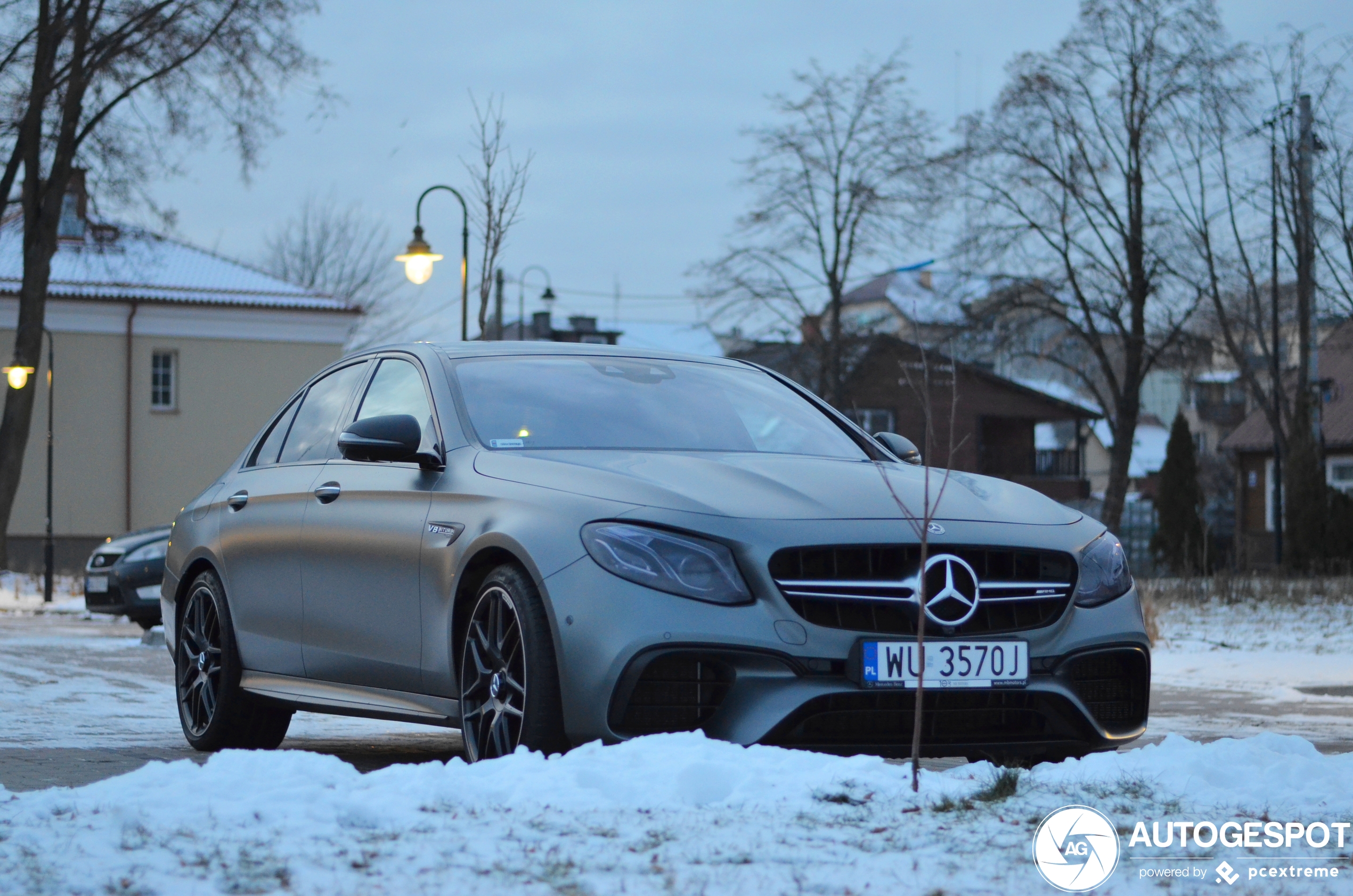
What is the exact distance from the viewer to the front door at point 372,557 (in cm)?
598

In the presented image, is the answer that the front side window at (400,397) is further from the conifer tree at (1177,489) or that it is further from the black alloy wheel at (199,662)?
the conifer tree at (1177,489)

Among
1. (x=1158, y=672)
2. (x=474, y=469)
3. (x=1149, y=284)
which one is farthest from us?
(x=1149, y=284)

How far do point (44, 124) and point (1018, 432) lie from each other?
1701 inches

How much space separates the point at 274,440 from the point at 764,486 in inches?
123

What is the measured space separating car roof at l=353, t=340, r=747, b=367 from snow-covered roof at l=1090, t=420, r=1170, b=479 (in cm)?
9228

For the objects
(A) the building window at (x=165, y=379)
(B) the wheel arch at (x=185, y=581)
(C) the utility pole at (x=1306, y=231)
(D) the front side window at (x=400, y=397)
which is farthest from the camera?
(A) the building window at (x=165, y=379)

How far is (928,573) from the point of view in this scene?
17.0 ft

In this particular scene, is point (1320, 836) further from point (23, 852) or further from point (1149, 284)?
point (1149, 284)

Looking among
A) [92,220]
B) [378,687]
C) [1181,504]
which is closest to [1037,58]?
[1181,504]

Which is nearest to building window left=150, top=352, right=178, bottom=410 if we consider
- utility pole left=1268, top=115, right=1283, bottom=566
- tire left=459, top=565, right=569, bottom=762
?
utility pole left=1268, top=115, right=1283, bottom=566

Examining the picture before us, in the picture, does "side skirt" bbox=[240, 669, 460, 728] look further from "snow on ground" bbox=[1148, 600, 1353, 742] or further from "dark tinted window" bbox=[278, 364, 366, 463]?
"snow on ground" bbox=[1148, 600, 1353, 742]

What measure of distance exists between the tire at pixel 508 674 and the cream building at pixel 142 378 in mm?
38923

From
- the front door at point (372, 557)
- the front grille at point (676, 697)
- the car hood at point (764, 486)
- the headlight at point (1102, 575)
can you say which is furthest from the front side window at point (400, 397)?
the headlight at point (1102, 575)

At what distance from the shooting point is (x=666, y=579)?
5.00 meters
